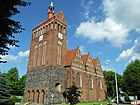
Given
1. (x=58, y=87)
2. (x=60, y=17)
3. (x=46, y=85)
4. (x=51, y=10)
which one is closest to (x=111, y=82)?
(x=58, y=87)

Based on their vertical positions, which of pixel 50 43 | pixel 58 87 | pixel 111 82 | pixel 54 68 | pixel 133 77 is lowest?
pixel 58 87

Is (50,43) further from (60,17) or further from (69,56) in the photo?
(60,17)

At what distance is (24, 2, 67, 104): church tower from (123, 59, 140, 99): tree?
61.6ft

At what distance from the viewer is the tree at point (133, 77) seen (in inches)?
1666

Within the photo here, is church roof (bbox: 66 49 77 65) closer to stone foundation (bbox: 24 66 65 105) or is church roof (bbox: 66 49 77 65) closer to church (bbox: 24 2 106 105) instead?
church (bbox: 24 2 106 105)

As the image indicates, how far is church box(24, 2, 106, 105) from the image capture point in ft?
122

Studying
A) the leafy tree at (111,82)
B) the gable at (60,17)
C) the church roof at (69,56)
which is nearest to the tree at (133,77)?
the church roof at (69,56)

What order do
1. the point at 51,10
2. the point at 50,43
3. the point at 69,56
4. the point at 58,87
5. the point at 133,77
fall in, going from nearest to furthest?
the point at 58,87 < the point at 50,43 < the point at 133,77 < the point at 69,56 < the point at 51,10

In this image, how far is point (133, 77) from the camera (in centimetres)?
4269

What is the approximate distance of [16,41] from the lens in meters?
11.3

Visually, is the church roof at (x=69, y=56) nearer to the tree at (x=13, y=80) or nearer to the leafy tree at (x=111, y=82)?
the leafy tree at (x=111, y=82)

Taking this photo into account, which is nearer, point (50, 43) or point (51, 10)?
point (50, 43)

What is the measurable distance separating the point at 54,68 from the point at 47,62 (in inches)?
95.5

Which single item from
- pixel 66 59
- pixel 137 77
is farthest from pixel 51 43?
pixel 137 77
